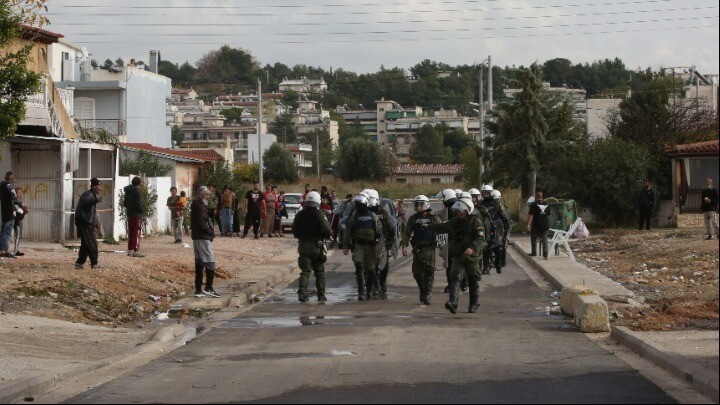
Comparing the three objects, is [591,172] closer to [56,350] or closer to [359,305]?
[359,305]

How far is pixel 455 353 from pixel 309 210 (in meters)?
7.72

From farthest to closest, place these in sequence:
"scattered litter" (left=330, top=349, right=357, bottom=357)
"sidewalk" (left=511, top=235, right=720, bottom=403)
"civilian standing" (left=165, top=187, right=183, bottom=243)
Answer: "civilian standing" (left=165, top=187, right=183, bottom=243), "scattered litter" (left=330, top=349, right=357, bottom=357), "sidewalk" (left=511, top=235, right=720, bottom=403)

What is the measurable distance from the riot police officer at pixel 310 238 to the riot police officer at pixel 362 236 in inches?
16.7

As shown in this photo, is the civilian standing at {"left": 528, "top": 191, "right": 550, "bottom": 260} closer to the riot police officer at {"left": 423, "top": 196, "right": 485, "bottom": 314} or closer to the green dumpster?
the green dumpster

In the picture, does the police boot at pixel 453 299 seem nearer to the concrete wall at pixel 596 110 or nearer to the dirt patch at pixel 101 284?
the dirt patch at pixel 101 284

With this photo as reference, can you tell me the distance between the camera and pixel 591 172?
1781 inches

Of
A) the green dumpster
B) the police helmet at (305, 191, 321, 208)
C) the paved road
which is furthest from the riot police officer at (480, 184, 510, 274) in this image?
the green dumpster

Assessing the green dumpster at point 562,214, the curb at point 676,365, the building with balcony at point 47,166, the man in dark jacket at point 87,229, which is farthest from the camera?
the green dumpster at point 562,214

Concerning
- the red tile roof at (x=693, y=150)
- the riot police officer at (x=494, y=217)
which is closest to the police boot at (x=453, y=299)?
the riot police officer at (x=494, y=217)

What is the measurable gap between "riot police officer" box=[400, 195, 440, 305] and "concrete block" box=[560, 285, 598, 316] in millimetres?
2548

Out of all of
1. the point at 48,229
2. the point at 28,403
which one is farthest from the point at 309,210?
the point at 48,229

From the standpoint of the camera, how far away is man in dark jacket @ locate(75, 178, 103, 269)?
22.2m

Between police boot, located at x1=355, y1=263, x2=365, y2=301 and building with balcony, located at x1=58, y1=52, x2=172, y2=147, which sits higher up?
building with balcony, located at x1=58, y1=52, x2=172, y2=147

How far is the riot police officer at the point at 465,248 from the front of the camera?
18297mm
